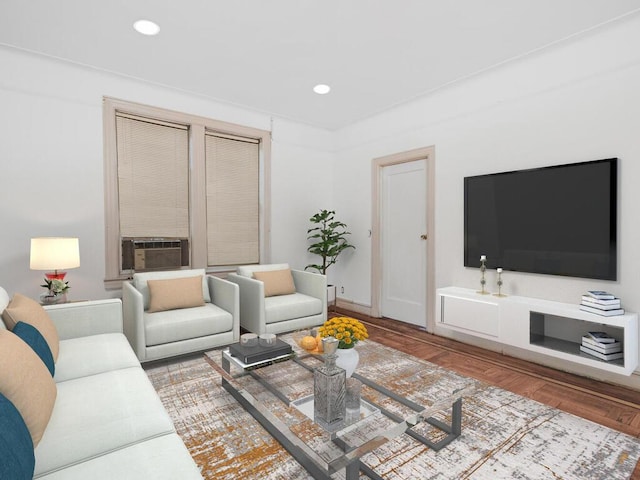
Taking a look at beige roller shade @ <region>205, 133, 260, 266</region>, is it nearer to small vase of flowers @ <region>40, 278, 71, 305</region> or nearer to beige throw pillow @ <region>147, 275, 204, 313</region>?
beige throw pillow @ <region>147, 275, 204, 313</region>

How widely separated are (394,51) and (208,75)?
1.87m

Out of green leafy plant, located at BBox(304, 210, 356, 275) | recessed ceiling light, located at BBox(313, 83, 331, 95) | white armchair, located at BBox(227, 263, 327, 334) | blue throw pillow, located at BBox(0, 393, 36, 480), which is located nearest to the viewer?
blue throw pillow, located at BBox(0, 393, 36, 480)

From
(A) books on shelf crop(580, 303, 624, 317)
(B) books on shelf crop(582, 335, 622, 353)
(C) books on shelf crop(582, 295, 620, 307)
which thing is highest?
(C) books on shelf crop(582, 295, 620, 307)

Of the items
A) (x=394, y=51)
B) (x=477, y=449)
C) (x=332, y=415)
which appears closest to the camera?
(x=332, y=415)

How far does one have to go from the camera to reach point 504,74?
331 centimetres

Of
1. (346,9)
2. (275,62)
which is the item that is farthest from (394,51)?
(275,62)

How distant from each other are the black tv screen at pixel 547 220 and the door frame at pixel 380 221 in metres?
0.43

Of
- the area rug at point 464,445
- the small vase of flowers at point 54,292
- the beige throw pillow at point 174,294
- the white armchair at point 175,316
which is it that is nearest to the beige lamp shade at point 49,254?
the small vase of flowers at point 54,292

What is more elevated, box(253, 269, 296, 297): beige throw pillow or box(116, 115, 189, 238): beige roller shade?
box(116, 115, 189, 238): beige roller shade

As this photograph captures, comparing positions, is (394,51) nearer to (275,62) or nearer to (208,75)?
(275,62)

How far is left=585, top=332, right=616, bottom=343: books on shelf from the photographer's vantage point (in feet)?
8.30

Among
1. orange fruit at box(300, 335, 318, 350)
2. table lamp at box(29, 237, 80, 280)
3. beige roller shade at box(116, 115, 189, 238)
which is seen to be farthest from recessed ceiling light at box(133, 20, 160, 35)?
orange fruit at box(300, 335, 318, 350)

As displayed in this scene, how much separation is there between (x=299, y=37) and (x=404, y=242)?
2.64 meters

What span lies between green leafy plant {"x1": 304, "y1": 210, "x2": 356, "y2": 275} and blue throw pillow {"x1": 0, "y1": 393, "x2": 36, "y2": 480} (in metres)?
3.80
